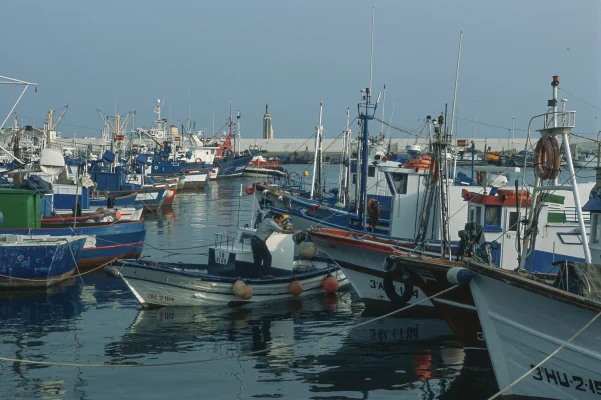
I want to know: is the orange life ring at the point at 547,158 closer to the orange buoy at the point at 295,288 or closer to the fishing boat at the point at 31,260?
the orange buoy at the point at 295,288

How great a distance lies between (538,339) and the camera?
1147 cm

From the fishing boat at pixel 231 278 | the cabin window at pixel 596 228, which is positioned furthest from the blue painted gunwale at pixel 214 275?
the cabin window at pixel 596 228

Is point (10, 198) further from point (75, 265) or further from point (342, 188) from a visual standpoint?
point (342, 188)

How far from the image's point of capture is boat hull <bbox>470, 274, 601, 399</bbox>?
10891 millimetres

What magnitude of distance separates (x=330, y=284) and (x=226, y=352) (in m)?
5.60

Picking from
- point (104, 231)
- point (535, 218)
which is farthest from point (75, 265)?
point (535, 218)

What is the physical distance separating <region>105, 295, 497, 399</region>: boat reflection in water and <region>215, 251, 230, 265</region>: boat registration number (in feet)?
4.64

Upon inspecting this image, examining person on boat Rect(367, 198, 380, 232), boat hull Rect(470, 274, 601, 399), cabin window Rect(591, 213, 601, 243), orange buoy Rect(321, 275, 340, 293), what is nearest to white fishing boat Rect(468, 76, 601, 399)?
boat hull Rect(470, 274, 601, 399)

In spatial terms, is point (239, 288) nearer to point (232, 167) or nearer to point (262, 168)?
point (232, 167)

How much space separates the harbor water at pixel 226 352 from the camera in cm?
1335

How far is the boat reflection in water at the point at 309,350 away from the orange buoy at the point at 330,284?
69 centimetres

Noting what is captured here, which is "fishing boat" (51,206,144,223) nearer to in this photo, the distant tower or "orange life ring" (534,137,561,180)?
"orange life ring" (534,137,561,180)

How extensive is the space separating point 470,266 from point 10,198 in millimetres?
16322

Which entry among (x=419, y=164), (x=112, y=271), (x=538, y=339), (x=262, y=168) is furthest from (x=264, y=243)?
(x=262, y=168)
